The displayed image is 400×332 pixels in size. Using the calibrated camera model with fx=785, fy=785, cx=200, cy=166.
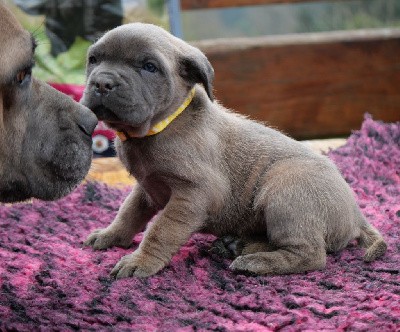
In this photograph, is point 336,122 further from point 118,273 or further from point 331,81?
point 118,273

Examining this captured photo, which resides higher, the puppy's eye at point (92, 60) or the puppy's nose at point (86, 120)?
the puppy's eye at point (92, 60)

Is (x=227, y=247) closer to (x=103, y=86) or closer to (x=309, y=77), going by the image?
(x=103, y=86)

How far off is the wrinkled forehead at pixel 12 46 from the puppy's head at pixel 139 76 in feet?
1.16

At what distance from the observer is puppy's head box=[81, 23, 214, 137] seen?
2.90 metres

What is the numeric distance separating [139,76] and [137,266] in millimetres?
713

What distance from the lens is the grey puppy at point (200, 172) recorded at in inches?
116

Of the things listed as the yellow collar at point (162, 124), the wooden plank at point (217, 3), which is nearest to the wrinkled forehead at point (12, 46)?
the yellow collar at point (162, 124)

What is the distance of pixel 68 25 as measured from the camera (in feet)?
18.7

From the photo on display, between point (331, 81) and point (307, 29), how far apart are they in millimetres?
1124

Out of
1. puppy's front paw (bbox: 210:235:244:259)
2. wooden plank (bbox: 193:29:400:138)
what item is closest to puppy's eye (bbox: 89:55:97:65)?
puppy's front paw (bbox: 210:235:244:259)

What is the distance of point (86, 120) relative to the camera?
279 centimetres

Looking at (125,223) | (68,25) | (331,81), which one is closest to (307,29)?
(331,81)

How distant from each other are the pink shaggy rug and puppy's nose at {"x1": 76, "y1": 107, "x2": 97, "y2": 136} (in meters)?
0.56

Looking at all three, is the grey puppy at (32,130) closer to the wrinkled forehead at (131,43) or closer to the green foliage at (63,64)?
the wrinkled forehead at (131,43)
